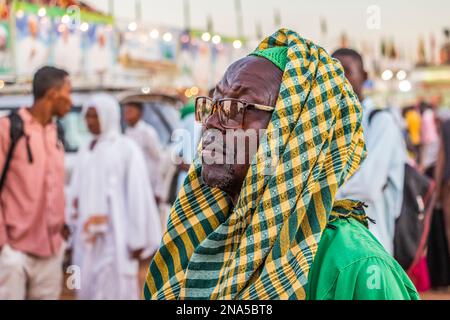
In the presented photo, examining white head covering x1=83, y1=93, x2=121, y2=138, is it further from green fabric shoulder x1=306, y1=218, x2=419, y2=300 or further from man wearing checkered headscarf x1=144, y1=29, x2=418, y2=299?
green fabric shoulder x1=306, y1=218, x2=419, y2=300

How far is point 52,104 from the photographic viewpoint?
21.4ft

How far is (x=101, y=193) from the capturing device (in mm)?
7137

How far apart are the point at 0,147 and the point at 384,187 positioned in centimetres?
265

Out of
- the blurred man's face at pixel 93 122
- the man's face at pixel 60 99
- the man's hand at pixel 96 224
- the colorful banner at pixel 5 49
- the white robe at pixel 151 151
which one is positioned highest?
the colorful banner at pixel 5 49

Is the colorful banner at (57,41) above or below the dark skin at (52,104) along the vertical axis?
above

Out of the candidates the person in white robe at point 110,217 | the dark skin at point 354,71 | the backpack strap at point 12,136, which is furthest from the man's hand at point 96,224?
the dark skin at point 354,71

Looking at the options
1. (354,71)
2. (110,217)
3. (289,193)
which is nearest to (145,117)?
(110,217)

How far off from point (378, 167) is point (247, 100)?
3.36m

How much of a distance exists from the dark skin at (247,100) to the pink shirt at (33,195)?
4.04 meters

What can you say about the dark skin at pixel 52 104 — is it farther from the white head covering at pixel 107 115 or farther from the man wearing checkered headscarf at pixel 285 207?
the man wearing checkered headscarf at pixel 285 207

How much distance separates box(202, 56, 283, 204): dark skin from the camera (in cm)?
226

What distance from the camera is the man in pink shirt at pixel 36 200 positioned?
20.0 feet

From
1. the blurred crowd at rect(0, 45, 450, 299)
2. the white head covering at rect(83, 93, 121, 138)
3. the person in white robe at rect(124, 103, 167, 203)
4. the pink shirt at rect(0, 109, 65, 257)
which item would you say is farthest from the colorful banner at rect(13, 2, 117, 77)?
the pink shirt at rect(0, 109, 65, 257)
